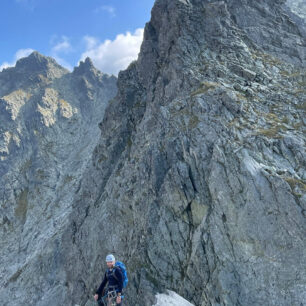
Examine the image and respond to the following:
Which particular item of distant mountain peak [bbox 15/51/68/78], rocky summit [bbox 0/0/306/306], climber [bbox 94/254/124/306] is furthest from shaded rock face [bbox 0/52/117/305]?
climber [bbox 94/254/124/306]

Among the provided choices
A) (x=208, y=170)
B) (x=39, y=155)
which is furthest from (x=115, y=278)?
(x=39, y=155)

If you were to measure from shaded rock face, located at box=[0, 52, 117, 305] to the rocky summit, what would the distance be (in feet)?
3.24

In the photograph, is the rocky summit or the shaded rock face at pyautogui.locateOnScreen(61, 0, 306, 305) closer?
the shaded rock face at pyautogui.locateOnScreen(61, 0, 306, 305)

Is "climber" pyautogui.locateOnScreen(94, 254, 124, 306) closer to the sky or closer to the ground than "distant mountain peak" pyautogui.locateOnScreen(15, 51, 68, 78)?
closer to the ground

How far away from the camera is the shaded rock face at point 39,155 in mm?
65500

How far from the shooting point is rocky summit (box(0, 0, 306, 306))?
21984 mm

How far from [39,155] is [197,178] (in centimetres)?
9998

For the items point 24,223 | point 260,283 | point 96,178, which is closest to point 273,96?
point 260,283

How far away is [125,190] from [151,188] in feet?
21.9

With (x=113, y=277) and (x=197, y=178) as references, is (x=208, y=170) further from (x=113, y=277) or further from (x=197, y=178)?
(x=113, y=277)

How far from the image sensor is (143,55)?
180 ft

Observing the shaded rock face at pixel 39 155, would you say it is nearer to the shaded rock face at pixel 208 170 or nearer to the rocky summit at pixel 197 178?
the rocky summit at pixel 197 178

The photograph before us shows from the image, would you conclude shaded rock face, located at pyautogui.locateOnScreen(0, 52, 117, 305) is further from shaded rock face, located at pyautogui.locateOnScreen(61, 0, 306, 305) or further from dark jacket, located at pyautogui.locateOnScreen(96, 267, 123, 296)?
dark jacket, located at pyautogui.locateOnScreen(96, 267, 123, 296)

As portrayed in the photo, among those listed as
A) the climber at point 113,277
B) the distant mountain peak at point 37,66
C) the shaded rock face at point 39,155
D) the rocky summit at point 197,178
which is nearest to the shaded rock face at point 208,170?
the rocky summit at point 197,178
